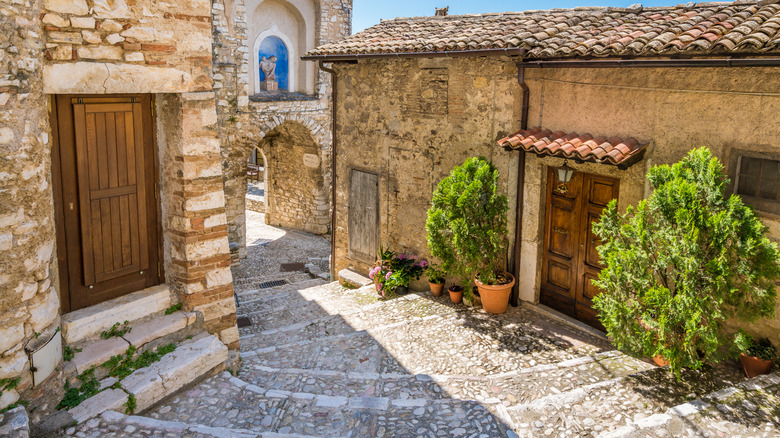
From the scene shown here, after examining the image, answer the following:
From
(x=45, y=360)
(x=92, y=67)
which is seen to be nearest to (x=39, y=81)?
(x=92, y=67)

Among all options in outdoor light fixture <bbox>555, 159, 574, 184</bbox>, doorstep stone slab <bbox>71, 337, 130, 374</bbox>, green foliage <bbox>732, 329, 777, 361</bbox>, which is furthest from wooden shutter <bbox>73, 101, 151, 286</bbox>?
green foliage <bbox>732, 329, 777, 361</bbox>

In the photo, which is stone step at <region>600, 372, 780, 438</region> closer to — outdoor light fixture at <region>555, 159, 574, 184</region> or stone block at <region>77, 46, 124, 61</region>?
outdoor light fixture at <region>555, 159, 574, 184</region>

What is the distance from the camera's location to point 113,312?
485 centimetres

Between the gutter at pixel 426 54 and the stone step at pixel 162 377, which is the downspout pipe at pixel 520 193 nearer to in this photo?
the gutter at pixel 426 54

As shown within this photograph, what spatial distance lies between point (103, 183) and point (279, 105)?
1019cm

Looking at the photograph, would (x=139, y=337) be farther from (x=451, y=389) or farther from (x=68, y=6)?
(x=451, y=389)

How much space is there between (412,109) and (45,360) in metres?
5.78

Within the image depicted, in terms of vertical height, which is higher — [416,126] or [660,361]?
[416,126]

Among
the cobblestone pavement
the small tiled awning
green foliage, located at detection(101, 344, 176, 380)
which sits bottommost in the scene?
the cobblestone pavement

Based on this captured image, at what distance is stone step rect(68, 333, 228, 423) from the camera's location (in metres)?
4.23

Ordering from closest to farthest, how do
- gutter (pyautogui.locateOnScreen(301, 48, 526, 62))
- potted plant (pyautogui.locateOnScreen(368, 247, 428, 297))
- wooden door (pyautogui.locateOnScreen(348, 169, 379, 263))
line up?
gutter (pyautogui.locateOnScreen(301, 48, 526, 62)), potted plant (pyautogui.locateOnScreen(368, 247, 428, 297)), wooden door (pyautogui.locateOnScreen(348, 169, 379, 263))

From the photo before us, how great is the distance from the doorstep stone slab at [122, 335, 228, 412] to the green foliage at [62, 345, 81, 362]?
436mm

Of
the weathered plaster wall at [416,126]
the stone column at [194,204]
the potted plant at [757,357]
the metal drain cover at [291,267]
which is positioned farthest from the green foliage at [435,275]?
the metal drain cover at [291,267]

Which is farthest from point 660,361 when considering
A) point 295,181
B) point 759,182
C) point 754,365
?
point 295,181
